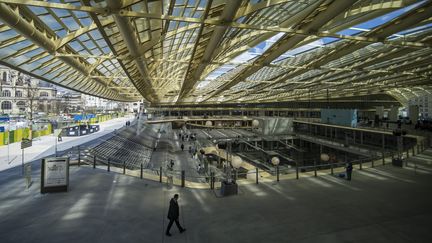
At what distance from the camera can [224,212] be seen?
274 inches

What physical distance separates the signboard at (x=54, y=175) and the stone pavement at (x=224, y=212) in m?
0.31

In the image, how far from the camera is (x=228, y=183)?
27.6 ft

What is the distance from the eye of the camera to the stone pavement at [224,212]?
18.5ft

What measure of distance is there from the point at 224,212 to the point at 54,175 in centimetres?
626

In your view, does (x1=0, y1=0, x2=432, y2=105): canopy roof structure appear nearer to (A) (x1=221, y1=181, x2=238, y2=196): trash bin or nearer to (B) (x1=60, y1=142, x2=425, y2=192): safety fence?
(B) (x1=60, y1=142, x2=425, y2=192): safety fence

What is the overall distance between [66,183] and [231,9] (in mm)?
8319

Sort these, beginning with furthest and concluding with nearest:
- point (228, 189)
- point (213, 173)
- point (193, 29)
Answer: point (193, 29) < point (213, 173) < point (228, 189)

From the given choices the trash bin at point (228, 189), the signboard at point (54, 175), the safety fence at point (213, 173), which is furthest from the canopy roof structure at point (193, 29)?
the trash bin at point (228, 189)

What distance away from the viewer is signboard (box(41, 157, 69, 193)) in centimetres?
815

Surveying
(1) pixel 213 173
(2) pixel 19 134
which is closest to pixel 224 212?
(1) pixel 213 173

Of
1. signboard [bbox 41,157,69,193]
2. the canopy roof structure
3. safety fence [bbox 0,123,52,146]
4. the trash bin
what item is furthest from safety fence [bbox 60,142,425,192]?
safety fence [bbox 0,123,52,146]

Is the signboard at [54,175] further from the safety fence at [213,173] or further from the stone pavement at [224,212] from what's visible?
the safety fence at [213,173]

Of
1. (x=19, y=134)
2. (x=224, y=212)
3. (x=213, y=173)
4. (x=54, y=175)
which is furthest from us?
(x=19, y=134)

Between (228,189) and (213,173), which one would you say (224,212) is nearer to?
(228,189)
